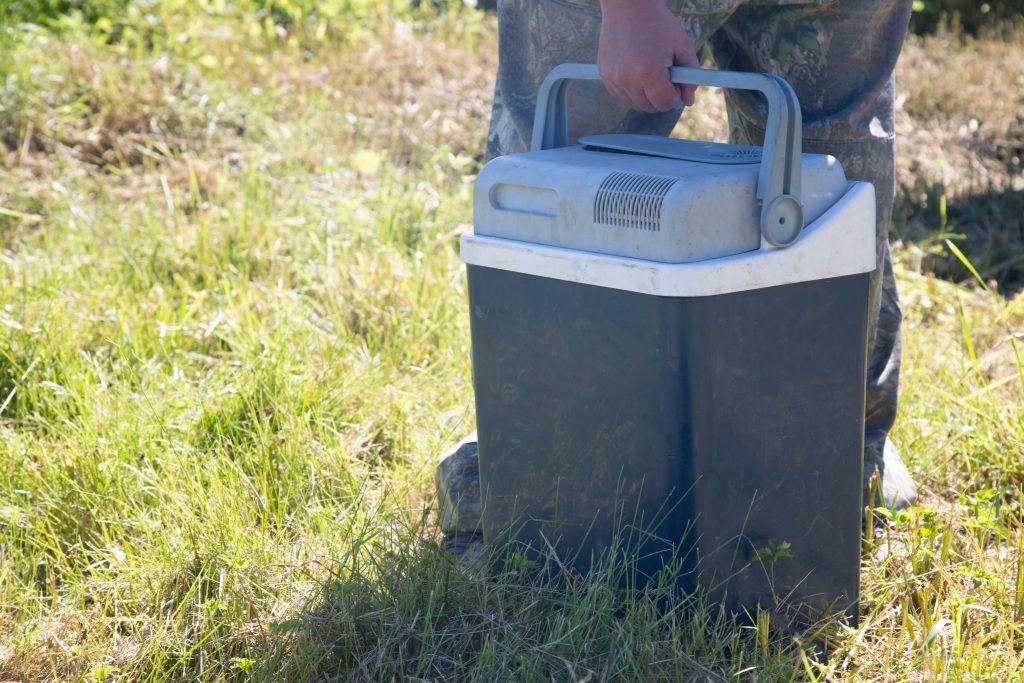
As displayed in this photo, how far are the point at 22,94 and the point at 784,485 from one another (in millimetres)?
3611

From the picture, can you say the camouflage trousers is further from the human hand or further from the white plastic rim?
the white plastic rim

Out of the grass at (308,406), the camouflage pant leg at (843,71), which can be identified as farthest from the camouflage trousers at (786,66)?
the grass at (308,406)

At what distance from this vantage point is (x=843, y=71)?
189cm

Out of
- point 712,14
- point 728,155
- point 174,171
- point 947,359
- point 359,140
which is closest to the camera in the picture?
point 728,155

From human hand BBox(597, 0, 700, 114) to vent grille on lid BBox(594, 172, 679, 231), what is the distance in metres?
0.18

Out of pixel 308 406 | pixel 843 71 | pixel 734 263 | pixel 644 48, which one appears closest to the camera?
pixel 734 263

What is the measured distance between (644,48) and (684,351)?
0.45 m

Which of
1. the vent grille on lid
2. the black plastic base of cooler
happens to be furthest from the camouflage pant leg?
the vent grille on lid

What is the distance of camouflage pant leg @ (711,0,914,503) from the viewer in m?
1.86

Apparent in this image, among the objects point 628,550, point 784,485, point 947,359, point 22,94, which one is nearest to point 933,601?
point 784,485

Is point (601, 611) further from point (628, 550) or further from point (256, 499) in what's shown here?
point (256, 499)

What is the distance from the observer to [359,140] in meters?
4.40

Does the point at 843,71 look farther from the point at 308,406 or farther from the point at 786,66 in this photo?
the point at 308,406

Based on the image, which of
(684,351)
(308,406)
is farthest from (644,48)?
(308,406)
